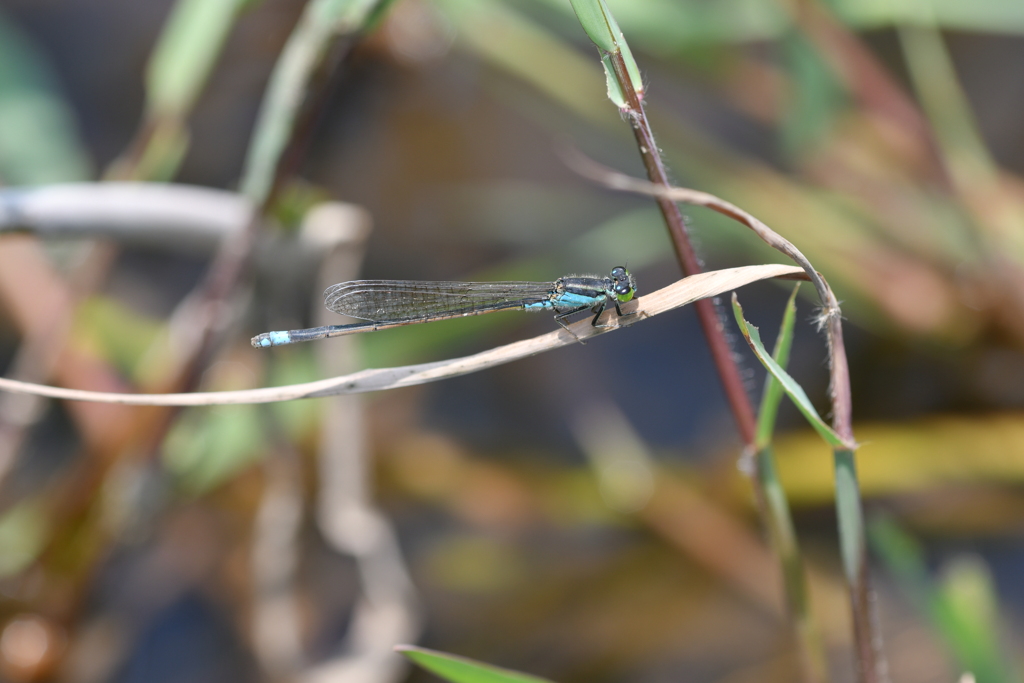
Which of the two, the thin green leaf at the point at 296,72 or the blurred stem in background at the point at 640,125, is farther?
the thin green leaf at the point at 296,72

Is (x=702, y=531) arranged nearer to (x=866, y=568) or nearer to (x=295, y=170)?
(x=866, y=568)

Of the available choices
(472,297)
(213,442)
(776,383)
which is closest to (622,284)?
(472,297)

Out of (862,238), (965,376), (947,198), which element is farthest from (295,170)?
(965,376)

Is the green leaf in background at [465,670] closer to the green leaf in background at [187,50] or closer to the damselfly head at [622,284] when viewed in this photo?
the damselfly head at [622,284]

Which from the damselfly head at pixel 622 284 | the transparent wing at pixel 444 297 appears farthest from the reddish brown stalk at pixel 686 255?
the transparent wing at pixel 444 297

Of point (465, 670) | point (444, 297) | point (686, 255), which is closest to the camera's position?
point (686, 255)

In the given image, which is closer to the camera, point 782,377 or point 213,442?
point 782,377

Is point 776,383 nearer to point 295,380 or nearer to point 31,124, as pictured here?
point 295,380
